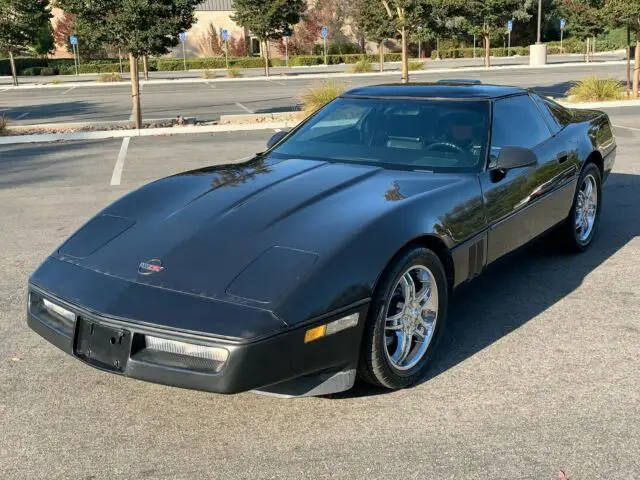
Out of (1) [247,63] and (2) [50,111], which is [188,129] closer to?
(2) [50,111]

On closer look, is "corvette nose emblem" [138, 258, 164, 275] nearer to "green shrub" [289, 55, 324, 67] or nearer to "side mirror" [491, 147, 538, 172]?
"side mirror" [491, 147, 538, 172]

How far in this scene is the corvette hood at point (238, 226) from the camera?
3186mm

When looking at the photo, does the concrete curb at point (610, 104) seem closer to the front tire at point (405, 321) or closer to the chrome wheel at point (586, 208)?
the chrome wheel at point (586, 208)

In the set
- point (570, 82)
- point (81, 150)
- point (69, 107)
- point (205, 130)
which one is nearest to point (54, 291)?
point (81, 150)

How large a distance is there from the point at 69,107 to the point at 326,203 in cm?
2139

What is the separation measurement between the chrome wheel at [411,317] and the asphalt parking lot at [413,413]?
0.19 m

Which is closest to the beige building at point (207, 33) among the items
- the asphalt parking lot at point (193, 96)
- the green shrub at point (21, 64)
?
the green shrub at point (21, 64)

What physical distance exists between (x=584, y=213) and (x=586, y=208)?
2.3 inches

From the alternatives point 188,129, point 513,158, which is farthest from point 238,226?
point 188,129

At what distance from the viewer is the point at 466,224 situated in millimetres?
3977

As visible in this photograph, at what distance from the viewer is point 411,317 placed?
3660 millimetres

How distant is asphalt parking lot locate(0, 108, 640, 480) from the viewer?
296 centimetres

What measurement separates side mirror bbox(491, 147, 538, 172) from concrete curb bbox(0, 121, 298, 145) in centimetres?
1163

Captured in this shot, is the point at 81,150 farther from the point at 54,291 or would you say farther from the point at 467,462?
the point at 467,462
